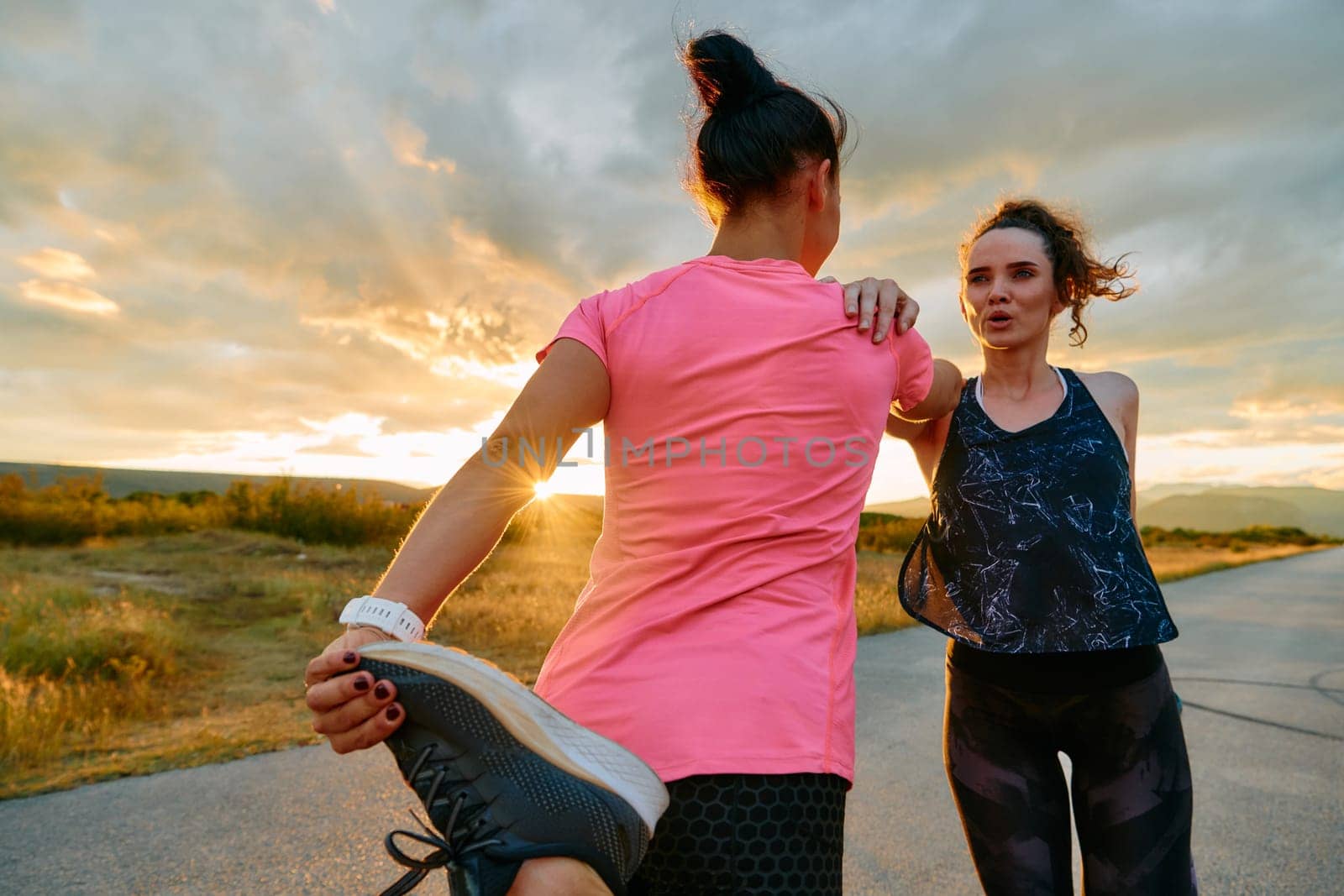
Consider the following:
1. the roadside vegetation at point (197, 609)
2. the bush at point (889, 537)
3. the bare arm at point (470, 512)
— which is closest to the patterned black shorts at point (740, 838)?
the bare arm at point (470, 512)

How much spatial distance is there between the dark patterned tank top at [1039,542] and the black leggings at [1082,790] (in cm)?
15

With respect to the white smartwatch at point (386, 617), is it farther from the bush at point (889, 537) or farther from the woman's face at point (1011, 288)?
the bush at point (889, 537)

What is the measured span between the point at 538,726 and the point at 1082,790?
157cm

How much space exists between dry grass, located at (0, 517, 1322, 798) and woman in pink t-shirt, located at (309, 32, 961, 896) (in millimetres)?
3714

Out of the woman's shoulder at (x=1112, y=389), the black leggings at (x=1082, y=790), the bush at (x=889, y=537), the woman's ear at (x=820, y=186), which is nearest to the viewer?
the woman's ear at (x=820, y=186)

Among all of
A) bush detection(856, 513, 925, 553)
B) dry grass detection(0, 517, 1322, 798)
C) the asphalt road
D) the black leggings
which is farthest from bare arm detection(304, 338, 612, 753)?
bush detection(856, 513, 925, 553)

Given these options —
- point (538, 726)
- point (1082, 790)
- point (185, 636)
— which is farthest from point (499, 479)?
point (185, 636)

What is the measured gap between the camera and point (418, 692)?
1.02 m

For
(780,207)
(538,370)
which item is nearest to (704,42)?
(780,207)

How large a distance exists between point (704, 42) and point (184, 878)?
3.10 metres

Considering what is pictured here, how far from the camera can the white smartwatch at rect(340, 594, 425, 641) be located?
3.69ft

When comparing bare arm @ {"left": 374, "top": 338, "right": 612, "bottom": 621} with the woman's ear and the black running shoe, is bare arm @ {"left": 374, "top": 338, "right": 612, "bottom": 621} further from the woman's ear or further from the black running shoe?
the woman's ear

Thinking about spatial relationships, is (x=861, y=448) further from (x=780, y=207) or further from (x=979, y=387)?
(x=979, y=387)

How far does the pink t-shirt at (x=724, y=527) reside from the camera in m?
1.13
